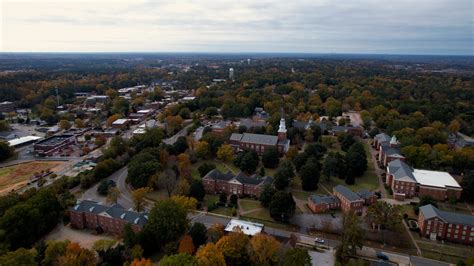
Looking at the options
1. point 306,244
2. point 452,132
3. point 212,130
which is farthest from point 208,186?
point 452,132

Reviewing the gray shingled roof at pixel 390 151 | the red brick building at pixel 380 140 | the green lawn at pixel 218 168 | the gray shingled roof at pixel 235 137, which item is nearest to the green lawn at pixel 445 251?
the gray shingled roof at pixel 390 151

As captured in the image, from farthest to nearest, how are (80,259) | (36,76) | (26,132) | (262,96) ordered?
1. (36,76)
2. (262,96)
3. (26,132)
4. (80,259)

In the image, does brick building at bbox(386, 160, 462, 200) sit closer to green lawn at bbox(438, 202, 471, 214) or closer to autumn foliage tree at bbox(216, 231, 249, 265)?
green lawn at bbox(438, 202, 471, 214)

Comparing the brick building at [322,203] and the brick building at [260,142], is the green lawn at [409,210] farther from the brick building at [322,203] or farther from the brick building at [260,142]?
the brick building at [260,142]

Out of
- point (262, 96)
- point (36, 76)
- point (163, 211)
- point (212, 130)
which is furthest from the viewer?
point (36, 76)

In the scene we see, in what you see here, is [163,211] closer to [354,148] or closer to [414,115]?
[354,148]

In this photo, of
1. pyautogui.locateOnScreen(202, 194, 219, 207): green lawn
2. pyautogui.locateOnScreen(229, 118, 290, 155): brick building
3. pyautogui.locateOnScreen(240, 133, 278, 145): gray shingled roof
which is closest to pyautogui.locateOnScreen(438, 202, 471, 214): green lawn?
pyautogui.locateOnScreen(229, 118, 290, 155): brick building

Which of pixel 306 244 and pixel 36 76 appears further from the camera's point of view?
pixel 36 76
